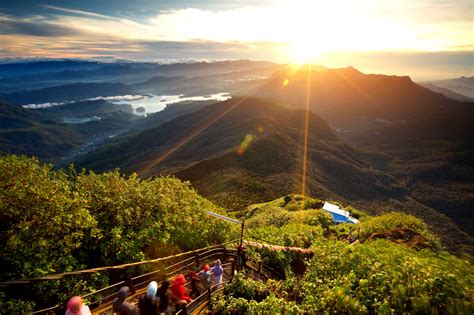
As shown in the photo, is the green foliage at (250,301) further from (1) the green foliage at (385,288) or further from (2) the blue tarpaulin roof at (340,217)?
(2) the blue tarpaulin roof at (340,217)

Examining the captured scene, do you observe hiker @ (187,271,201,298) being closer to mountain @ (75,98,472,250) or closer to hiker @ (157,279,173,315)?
hiker @ (157,279,173,315)

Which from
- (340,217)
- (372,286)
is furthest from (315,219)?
(372,286)

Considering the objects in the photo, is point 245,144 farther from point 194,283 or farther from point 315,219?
point 194,283

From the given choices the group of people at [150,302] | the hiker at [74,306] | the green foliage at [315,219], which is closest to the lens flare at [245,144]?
the green foliage at [315,219]

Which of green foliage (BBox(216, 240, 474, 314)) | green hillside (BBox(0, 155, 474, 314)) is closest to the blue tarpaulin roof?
green hillside (BBox(0, 155, 474, 314))

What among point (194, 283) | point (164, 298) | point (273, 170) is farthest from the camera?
point (273, 170)

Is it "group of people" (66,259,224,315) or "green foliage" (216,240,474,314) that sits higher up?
"green foliage" (216,240,474,314)

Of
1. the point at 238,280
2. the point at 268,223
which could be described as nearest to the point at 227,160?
the point at 268,223

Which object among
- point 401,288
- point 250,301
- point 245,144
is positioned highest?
point 401,288

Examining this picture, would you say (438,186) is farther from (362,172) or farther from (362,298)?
(362,298)
